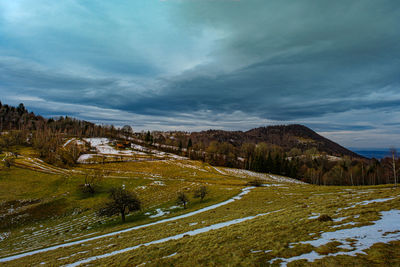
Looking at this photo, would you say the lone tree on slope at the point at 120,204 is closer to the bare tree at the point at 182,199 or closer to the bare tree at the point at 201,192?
the bare tree at the point at 182,199

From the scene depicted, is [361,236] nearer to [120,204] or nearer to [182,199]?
[182,199]

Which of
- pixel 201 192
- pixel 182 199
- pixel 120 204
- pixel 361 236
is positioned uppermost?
pixel 361 236

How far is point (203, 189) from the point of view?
1865 inches

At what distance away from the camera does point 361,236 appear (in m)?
11.2

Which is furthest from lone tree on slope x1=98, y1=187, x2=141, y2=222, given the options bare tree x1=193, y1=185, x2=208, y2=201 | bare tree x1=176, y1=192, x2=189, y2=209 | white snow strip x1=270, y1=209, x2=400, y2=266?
white snow strip x1=270, y1=209, x2=400, y2=266

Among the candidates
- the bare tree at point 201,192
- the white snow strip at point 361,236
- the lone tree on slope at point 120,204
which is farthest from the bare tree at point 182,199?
the white snow strip at point 361,236

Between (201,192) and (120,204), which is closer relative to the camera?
(120,204)

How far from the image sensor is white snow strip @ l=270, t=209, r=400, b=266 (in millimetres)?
9680

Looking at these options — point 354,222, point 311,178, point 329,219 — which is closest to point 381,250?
point 354,222

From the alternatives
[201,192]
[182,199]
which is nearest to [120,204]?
[182,199]

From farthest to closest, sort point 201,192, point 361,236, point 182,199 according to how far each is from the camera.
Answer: point 201,192 → point 182,199 → point 361,236

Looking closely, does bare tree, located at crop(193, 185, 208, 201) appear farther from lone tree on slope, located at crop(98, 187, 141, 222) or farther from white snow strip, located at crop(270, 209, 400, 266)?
white snow strip, located at crop(270, 209, 400, 266)

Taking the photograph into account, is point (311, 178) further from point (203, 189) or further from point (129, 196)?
point (129, 196)

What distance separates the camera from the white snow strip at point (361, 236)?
968cm
